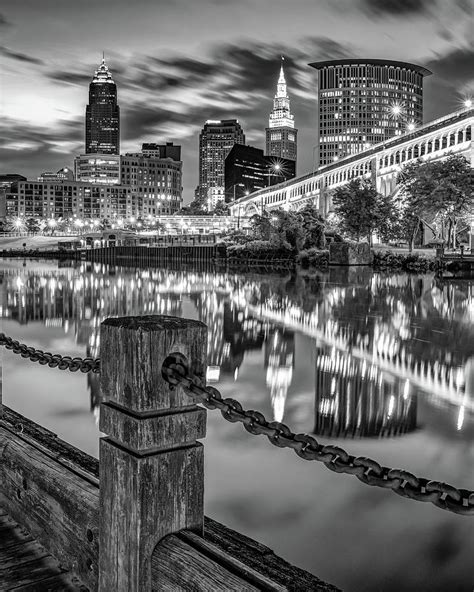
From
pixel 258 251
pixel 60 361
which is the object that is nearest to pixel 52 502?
pixel 60 361

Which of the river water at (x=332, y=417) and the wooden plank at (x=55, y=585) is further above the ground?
the wooden plank at (x=55, y=585)

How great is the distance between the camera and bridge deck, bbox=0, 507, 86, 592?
3455 millimetres

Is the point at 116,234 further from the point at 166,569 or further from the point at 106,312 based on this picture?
the point at 166,569

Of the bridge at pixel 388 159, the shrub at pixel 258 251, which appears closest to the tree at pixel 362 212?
the shrub at pixel 258 251

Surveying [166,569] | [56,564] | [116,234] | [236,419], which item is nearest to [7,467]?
[56,564]

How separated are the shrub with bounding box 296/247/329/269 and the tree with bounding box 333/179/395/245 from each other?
30.0 feet

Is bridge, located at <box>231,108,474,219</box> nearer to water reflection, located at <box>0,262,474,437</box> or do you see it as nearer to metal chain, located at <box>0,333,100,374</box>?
water reflection, located at <box>0,262,474,437</box>

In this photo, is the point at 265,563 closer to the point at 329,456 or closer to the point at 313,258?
the point at 329,456

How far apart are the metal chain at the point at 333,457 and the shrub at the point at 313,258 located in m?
59.6

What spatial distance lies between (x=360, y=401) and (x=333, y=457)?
721 centimetres

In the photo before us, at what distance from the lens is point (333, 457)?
2.26m

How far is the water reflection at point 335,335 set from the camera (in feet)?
29.6

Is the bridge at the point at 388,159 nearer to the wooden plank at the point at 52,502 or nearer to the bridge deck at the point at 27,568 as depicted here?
the wooden plank at the point at 52,502

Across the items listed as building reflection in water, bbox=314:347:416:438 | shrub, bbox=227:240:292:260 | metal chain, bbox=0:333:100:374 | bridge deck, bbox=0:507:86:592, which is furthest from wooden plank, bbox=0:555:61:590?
shrub, bbox=227:240:292:260
